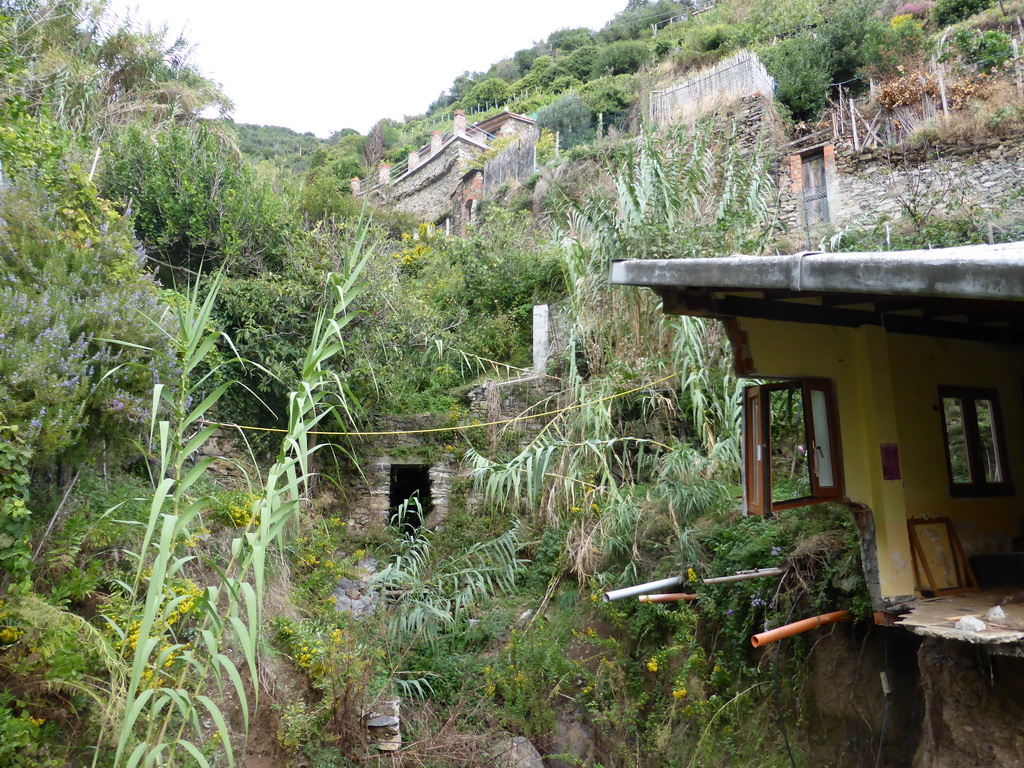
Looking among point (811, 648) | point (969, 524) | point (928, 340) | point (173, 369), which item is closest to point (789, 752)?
point (811, 648)

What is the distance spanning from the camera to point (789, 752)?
4.29 metres

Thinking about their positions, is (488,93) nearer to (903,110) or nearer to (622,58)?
(622,58)

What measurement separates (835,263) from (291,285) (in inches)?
292

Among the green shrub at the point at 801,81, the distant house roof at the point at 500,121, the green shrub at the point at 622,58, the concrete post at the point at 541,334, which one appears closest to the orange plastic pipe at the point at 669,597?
the concrete post at the point at 541,334

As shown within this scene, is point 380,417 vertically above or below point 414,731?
above

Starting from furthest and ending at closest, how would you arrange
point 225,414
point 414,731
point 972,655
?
point 225,414
point 414,731
point 972,655

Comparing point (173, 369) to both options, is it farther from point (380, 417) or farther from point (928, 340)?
point (928, 340)

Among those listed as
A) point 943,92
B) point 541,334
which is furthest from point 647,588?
point 943,92

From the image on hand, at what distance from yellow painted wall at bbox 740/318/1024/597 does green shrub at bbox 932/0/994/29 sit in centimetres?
1681

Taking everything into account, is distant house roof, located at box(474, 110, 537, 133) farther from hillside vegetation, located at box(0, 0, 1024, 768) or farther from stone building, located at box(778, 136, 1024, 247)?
stone building, located at box(778, 136, 1024, 247)

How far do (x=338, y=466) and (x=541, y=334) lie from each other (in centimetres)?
366

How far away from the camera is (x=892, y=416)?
4.14 m

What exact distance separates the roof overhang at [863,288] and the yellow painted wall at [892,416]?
107 mm

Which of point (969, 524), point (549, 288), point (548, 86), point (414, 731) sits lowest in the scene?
point (414, 731)
